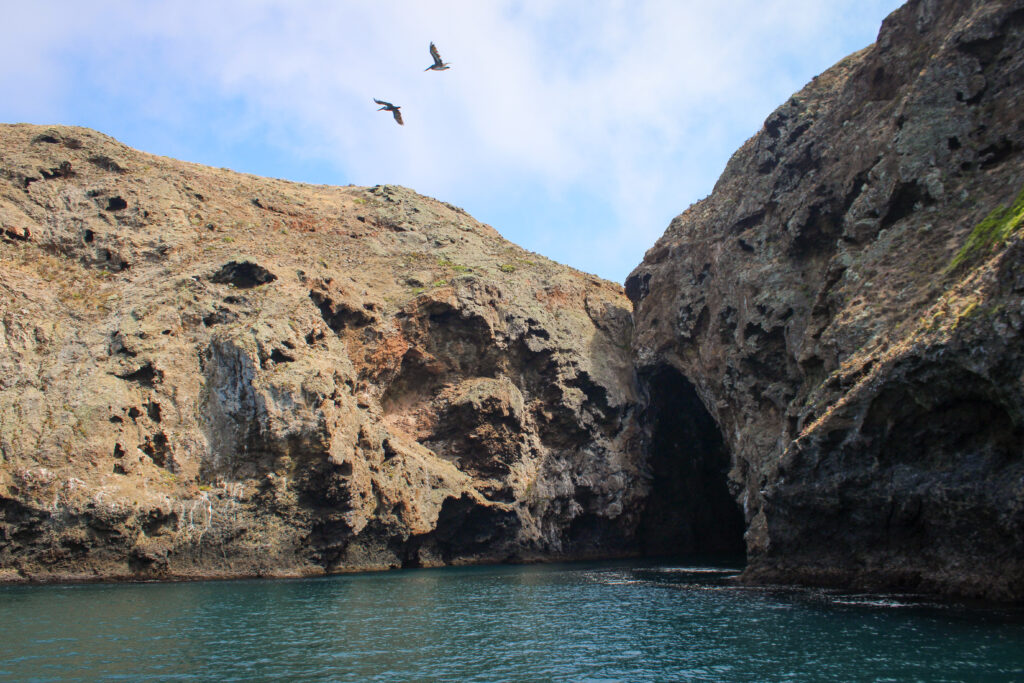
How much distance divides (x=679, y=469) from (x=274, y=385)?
3702cm

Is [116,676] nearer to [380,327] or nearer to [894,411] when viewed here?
[894,411]

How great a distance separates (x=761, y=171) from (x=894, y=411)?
33.0 meters

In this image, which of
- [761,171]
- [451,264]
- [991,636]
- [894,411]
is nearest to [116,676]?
[991,636]

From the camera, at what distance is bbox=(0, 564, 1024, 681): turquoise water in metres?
18.6

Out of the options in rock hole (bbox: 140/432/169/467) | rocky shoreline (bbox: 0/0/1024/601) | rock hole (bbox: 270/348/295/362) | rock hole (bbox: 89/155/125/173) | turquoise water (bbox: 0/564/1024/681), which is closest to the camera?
turquoise water (bbox: 0/564/1024/681)

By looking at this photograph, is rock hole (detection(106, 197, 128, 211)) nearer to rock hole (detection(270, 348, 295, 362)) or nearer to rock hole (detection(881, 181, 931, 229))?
rock hole (detection(270, 348, 295, 362))

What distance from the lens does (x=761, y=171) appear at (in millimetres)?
57438

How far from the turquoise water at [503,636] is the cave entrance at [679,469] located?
3045 cm

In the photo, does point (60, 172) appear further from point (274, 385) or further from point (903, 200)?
point (903, 200)

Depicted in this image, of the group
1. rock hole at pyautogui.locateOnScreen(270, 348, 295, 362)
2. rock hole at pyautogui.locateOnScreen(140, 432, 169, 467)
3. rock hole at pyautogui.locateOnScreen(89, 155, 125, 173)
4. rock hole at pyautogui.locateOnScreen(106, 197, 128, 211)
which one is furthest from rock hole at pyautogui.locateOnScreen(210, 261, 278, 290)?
rock hole at pyautogui.locateOnScreen(89, 155, 125, 173)

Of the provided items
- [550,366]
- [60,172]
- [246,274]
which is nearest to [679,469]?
[550,366]

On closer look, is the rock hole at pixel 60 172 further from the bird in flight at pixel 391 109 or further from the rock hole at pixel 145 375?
the bird in flight at pixel 391 109

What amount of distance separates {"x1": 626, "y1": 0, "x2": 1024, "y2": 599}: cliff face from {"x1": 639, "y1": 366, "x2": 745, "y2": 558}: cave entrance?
276 inches

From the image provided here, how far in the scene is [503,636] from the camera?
2434 centimetres
